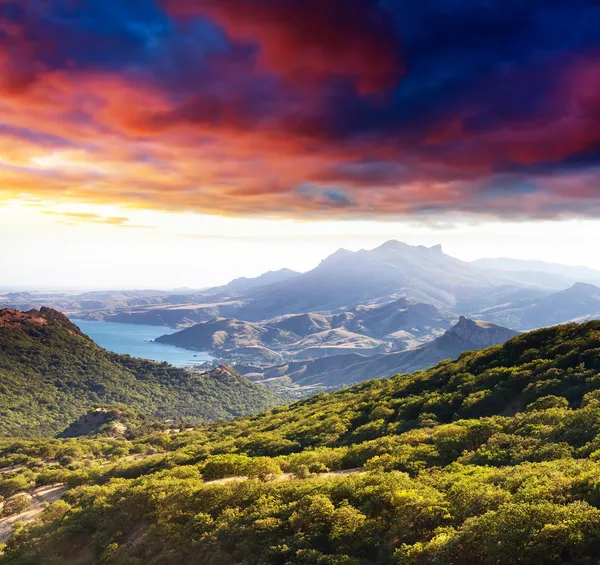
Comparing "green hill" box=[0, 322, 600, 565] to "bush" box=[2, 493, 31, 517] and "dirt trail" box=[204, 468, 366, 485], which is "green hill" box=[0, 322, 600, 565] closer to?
"dirt trail" box=[204, 468, 366, 485]

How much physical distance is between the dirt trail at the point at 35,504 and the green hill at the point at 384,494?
143cm

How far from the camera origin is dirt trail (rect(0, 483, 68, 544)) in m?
29.5

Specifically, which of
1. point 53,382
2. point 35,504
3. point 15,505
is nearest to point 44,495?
point 35,504

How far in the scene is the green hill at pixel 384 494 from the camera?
1340 cm

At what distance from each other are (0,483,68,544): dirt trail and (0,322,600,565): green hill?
143 centimetres

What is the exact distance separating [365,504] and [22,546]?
69.7 feet

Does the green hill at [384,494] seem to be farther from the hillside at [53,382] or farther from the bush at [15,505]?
the hillside at [53,382]

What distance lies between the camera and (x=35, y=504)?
34031 millimetres

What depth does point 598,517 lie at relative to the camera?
12.1m

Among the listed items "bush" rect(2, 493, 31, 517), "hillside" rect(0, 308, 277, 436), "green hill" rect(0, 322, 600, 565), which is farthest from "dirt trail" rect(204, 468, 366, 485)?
"hillside" rect(0, 308, 277, 436)

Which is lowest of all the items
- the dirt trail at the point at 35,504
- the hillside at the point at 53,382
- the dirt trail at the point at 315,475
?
the hillside at the point at 53,382

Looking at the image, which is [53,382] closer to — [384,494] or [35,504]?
[35,504]

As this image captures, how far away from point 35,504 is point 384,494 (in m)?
32.7

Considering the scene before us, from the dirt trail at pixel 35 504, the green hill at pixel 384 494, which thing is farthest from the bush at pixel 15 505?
the green hill at pixel 384 494
